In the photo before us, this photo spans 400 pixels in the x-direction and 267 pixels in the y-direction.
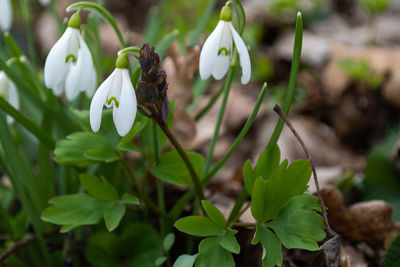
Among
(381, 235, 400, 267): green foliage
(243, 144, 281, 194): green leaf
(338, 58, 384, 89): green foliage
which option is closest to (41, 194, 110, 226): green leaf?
(243, 144, 281, 194): green leaf

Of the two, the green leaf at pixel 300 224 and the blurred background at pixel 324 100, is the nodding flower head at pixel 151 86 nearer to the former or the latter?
the green leaf at pixel 300 224

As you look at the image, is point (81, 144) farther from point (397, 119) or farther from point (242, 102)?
point (397, 119)

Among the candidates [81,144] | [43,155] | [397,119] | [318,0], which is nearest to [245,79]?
[81,144]

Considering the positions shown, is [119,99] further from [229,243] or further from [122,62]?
[229,243]

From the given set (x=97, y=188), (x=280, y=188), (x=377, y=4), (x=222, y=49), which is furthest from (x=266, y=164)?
(x=377, y=4)

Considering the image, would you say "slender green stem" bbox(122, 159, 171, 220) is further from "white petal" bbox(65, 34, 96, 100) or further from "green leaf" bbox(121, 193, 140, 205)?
"white petal" bbox(65, 34, 96, 100)

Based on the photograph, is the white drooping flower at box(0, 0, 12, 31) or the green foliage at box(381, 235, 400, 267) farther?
the white drooping flower at box(0, 0, 12, 31)
